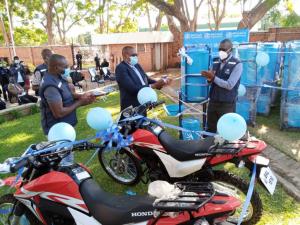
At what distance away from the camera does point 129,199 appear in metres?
2.30

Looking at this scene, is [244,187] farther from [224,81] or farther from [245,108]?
[245,108]

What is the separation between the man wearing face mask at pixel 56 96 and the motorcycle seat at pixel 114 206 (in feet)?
3.31

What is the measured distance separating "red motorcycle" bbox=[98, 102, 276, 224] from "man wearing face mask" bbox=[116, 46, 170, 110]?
70cm

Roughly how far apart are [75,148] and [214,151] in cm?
126

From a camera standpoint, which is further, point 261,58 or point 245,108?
point 245,108

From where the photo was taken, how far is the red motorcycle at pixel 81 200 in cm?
204

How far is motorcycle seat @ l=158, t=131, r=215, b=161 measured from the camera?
9.28 feet

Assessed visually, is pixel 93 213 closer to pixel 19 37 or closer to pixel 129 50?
pixel 129 50

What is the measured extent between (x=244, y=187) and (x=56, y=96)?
6.88 ft

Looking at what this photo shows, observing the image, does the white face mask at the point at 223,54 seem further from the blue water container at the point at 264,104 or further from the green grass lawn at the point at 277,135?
the blue water container at the point at 264,104

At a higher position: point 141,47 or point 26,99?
point 141,47

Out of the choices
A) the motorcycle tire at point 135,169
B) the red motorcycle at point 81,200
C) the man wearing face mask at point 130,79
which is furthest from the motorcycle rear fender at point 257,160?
the man wearing face mask at point 130,79

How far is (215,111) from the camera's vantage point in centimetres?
443

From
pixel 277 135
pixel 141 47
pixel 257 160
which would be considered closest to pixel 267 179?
pixel 257 160
